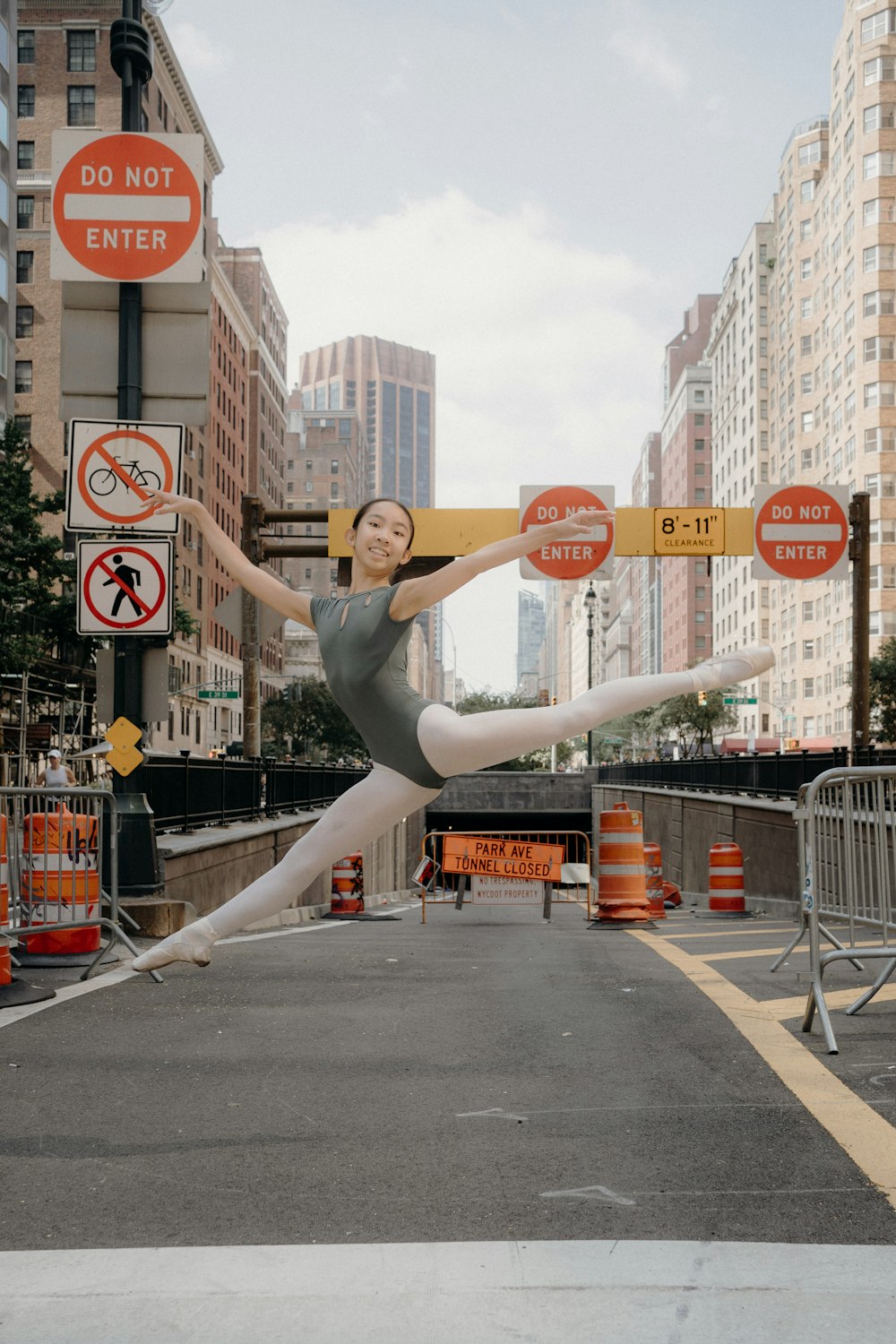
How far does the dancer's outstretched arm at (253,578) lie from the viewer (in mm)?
3439

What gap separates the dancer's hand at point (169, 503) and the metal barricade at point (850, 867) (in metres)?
5.20

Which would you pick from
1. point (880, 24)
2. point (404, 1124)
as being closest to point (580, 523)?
point (404, 1124)

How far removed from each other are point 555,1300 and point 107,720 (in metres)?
8.80

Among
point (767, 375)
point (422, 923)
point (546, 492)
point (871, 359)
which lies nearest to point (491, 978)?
point (546, 492)

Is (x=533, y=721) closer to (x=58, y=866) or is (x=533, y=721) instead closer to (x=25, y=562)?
(x=58, y=866)

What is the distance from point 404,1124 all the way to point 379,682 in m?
3.62

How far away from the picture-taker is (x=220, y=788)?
20750 millimetres

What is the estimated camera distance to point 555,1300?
4.09 m

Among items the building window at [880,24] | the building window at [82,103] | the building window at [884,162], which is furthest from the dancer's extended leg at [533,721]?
the building window at [880,24]

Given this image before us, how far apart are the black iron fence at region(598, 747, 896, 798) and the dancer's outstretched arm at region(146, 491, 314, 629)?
445 inches

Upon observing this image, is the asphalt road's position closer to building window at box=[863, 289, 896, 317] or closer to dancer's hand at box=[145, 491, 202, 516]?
dancer's hand at box=[145, 491, 202, 516]

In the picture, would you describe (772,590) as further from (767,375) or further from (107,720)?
(107,720)

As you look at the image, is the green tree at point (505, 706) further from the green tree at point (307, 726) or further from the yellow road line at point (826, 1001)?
the yellow road line at point (826, 1001)

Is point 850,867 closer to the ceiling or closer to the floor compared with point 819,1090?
closer to the ceiling
